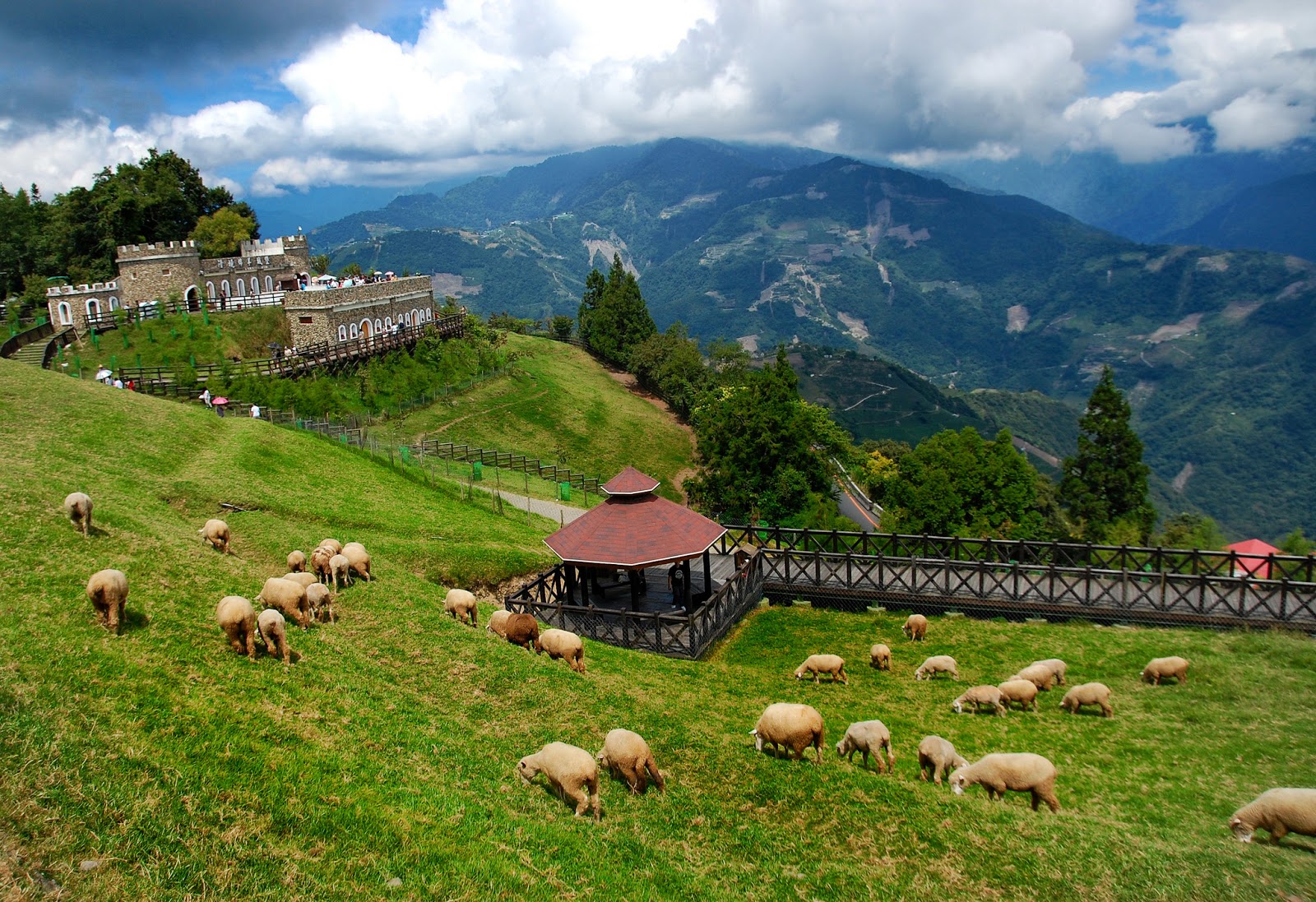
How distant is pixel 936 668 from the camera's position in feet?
70.5

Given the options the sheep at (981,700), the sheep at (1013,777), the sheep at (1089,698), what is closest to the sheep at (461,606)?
the sheep at (1013,777)

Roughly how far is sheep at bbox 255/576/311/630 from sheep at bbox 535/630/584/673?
493cm

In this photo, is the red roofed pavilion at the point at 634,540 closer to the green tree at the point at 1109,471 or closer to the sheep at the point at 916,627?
the sheep at the point at 916,627

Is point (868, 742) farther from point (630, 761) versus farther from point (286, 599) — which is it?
point (286, 599)

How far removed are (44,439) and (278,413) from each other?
18.0 metres

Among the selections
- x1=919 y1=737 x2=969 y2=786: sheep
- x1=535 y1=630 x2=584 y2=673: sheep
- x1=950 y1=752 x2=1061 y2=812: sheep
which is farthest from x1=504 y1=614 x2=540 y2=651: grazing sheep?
x1=950 y1=752 x2=1061 y2=812: sheep

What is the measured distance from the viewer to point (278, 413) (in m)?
42.5

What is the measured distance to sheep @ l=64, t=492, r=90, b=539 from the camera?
647 inches

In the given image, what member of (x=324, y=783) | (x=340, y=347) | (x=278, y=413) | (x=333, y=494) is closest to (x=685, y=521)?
(x=333, y=494)

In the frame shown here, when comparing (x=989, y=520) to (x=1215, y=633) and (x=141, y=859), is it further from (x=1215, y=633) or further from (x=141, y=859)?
(x=141, y=859)

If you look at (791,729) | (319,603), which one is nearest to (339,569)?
(319,603)

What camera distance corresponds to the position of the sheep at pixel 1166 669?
784 inches

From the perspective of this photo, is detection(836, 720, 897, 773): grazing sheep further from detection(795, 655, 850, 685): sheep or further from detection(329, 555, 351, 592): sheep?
detection(329, 555, 351, 592): sheep

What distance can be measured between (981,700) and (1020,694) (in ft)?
3.25
